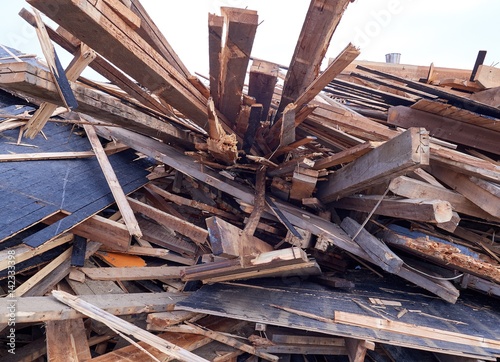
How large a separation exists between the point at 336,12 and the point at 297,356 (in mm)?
2846

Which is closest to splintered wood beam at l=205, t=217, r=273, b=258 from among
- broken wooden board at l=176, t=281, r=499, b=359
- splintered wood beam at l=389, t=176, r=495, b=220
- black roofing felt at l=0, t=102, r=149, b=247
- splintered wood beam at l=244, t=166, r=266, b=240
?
splintered wood beam at l=244, t=166, r=266, b=240

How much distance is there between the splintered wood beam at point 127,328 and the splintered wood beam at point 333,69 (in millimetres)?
2048

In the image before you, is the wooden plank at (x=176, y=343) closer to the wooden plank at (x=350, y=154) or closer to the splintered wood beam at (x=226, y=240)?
the splintered wood beam at (x=226, y=240)

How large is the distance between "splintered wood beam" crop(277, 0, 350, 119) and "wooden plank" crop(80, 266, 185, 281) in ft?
6.74

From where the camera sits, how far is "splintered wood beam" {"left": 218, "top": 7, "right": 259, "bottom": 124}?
1956 mm

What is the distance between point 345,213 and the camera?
139 inches

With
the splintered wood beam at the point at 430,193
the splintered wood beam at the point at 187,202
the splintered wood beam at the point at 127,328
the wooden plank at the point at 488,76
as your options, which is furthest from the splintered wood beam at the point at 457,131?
the splintered wood beam at the point at 127,328

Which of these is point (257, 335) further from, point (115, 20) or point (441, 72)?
point (441, 72)

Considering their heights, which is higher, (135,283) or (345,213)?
(345,213)

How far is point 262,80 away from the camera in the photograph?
2795 mm

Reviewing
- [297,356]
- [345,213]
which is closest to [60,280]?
[297,356]

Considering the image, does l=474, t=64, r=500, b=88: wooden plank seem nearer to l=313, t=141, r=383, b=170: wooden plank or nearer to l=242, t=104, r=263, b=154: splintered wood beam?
l=313, t=141, r=383, b=170: wooden plank

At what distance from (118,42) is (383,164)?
196cm

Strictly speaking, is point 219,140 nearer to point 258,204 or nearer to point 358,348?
point 258,204
